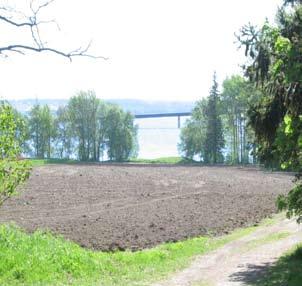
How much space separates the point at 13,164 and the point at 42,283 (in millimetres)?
2735

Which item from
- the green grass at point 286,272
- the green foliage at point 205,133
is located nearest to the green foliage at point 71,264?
the green grass at point 286,272

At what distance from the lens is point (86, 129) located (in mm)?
113000

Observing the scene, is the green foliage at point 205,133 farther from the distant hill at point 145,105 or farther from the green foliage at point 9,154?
the green foliage at point 9,154

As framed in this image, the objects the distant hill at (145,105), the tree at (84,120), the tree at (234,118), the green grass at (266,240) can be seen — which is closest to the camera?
the green grass at (266,240)

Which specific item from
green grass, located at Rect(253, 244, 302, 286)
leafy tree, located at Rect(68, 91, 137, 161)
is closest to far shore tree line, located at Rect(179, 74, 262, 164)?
leafy tree, located at Rect(68, 91, 137, 161)

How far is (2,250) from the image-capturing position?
1443 cm

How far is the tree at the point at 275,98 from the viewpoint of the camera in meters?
12.5

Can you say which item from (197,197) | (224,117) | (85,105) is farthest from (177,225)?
(85,105)

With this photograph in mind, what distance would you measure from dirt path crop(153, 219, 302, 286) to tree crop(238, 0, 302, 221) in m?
1.82

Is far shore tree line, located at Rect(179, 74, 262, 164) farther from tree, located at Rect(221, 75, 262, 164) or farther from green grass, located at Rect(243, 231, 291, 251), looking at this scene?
green grass, located at Rect(243, 231, 291, 251)

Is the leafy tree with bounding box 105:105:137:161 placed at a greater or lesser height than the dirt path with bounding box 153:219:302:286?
greater

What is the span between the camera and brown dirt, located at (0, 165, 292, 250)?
74.0 feet

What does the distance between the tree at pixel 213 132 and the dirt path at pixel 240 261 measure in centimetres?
6868

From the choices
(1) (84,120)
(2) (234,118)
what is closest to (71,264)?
(2) (234,118)
